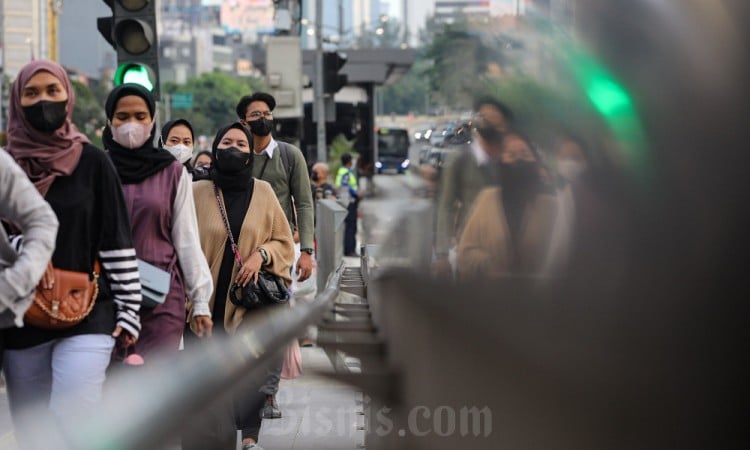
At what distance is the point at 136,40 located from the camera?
31.1ft

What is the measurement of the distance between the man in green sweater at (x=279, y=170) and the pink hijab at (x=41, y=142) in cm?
312

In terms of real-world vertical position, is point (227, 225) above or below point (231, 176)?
below

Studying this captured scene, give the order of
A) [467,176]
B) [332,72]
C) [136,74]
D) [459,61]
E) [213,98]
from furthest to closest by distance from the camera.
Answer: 1. [213,98]
2. [332,72]
3. [136,74]
4. [467,176]
5. [459,61]

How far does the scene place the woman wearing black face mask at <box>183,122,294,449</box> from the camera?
21.2 feet

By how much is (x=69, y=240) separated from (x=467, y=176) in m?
1.71

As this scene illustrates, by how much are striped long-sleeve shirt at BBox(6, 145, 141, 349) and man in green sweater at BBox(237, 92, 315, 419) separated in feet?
10.2

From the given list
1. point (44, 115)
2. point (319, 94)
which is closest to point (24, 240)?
point (44, 115)

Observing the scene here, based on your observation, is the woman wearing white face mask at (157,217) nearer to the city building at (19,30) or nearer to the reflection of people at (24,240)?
the reflection of people at (24,240)

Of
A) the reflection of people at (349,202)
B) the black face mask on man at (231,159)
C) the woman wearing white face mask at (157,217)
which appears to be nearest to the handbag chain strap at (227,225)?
the black face mask on man at (231,159)

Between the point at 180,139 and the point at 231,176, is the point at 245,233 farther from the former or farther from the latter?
the point at 180,139

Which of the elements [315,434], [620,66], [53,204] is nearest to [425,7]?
[620,66]

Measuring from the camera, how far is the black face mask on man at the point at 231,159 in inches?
254

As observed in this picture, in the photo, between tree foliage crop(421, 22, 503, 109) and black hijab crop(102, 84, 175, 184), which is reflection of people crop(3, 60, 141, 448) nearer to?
black hijab crop(102, 84, 175, 184)

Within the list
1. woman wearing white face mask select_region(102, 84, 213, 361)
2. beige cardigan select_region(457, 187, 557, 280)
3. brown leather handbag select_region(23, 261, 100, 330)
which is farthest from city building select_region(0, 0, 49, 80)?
beige cardigan select_region(457, 187, 557, 280)
